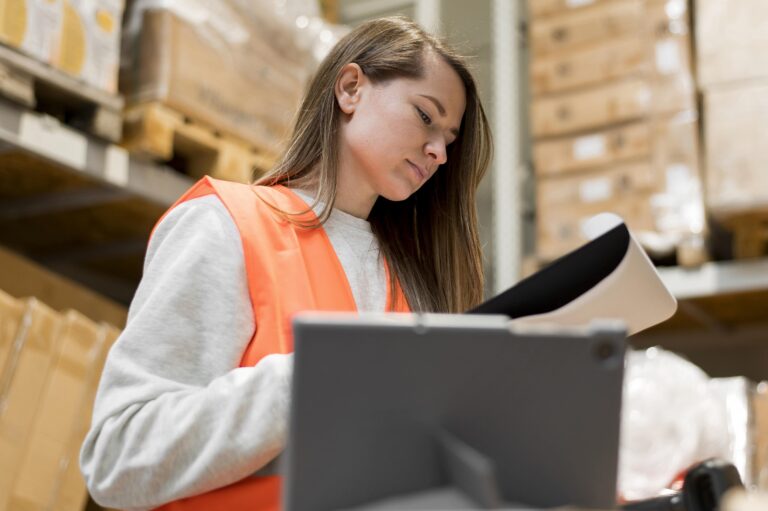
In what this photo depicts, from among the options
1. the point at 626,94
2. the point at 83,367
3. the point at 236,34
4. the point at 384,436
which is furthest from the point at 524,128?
the point at 384,436

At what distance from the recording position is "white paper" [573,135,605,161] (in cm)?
438

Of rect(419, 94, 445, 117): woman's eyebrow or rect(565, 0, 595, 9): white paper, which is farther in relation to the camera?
rect(565, 0, 595, 9): white paper

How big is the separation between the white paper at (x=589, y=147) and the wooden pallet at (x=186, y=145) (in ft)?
4.92

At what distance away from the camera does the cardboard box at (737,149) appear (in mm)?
3632

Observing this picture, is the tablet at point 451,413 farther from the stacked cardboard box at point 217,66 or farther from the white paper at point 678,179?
the white paper at point 678,179

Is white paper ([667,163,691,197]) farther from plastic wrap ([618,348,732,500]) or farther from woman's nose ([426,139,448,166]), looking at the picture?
woman's nose ([426,139,448,166])

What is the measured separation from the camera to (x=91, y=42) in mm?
3221

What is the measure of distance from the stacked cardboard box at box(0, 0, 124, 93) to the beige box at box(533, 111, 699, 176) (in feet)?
7.00

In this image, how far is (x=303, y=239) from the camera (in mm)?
1639

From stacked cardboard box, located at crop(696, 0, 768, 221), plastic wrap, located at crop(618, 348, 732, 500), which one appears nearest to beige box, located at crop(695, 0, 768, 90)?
stacked cardboard box, located at crop(696, 0, 768, 221)

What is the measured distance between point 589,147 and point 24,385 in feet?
9.01

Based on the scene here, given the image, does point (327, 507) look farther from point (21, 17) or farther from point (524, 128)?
point (524, 128)

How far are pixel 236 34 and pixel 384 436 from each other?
10.1ft

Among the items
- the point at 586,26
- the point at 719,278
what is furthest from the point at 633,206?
the point at 586,26
